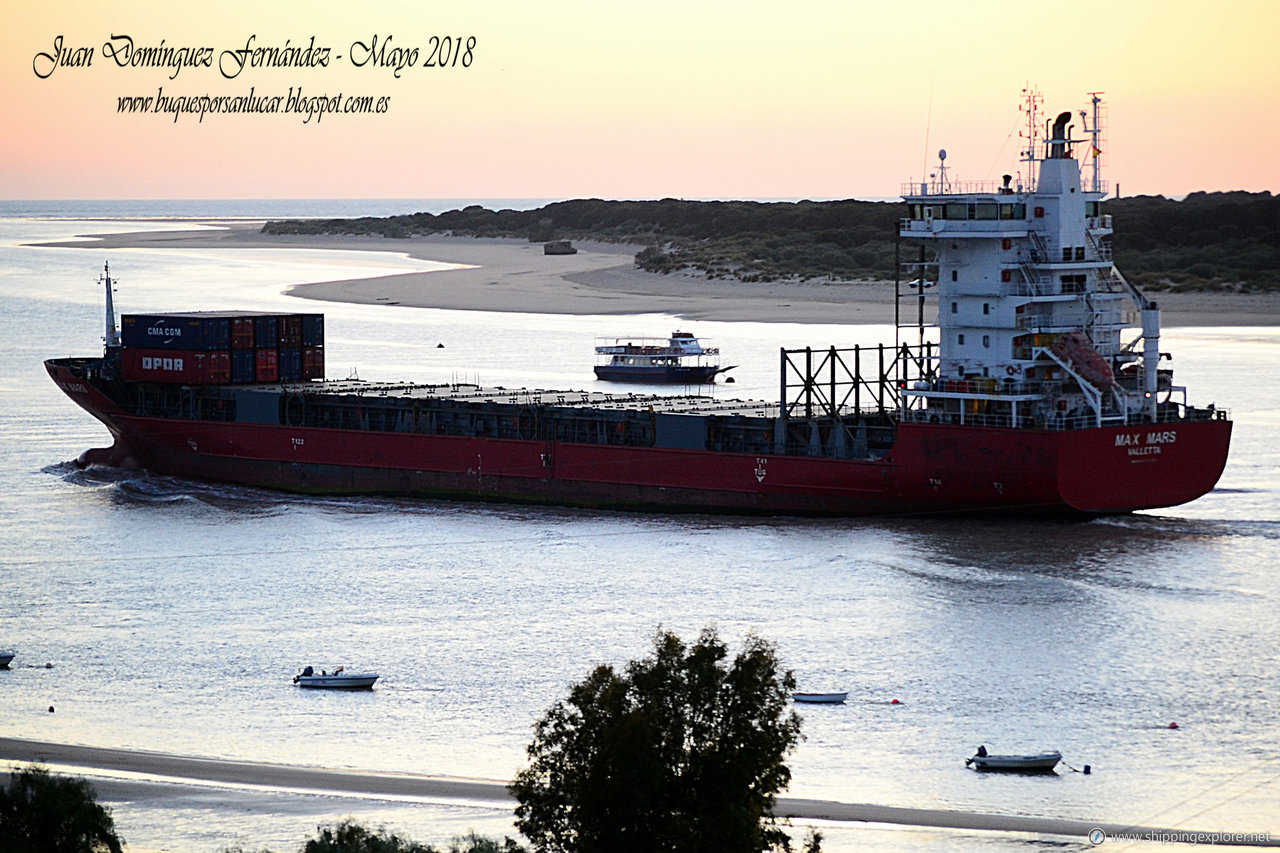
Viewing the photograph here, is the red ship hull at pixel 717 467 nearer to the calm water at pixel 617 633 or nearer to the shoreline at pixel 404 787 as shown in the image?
the calm water at pixel 617 633

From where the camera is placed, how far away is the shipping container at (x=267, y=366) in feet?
200

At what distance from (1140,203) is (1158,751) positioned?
157 m

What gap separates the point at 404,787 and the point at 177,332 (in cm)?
3599

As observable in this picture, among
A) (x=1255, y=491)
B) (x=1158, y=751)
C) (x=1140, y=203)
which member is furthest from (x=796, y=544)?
(x=1140, y=203)

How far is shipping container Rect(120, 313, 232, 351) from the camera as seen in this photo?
59062 mm

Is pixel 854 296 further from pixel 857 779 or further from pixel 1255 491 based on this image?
pixel 857 779

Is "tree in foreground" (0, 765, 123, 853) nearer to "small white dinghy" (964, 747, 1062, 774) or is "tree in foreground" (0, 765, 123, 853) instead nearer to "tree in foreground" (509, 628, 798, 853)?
"tree in foreground" (509, 628, 798, 853)

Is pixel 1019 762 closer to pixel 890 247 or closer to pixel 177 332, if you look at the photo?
pixel 177 332

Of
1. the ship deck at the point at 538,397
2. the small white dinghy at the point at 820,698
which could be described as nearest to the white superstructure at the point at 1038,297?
the ship deck at the point at 538,397

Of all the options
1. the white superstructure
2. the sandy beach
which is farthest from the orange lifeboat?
the sandy beach

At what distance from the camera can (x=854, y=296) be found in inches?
4557

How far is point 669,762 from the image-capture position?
19188 millimetres

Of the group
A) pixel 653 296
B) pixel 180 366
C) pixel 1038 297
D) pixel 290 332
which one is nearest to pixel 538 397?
pixel 290 332

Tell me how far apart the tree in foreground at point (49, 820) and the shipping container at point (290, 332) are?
41457 millimetres
